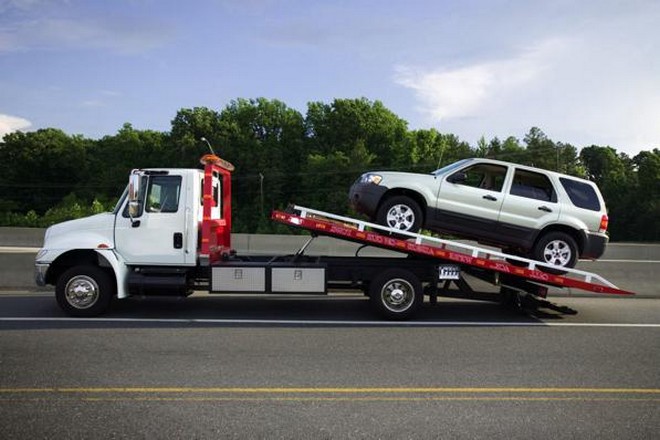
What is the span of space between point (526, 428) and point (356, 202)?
528 cm

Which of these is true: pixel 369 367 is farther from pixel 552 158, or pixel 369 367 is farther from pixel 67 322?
pixel 552 158

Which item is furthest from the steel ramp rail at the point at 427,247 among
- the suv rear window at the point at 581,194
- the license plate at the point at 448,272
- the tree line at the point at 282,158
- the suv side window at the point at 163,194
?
the tree line at the point at 282,158

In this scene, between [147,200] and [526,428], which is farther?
[147,200]

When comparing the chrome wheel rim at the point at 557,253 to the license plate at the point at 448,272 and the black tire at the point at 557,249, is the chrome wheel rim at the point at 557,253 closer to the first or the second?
the black tire at the point at 557,249

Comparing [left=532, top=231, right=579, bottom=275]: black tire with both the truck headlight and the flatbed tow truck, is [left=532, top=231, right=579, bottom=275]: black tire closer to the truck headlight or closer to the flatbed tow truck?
the flatbed tow truck

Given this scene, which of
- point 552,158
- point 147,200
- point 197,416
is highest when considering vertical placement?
point 552,158

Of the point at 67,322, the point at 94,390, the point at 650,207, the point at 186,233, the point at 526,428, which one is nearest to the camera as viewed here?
the point at 526,428

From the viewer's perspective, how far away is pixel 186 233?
906 cm

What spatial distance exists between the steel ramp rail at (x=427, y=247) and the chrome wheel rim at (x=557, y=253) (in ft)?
0.77

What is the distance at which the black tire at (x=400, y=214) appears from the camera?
9.07 metres

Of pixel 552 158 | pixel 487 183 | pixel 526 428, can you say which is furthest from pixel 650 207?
pixel 526 428

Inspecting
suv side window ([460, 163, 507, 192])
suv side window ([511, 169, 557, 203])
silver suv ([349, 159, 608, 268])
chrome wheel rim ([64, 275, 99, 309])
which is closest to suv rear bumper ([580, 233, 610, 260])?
silver suv ([349, 159, 608, 268])

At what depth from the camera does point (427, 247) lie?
8.91m

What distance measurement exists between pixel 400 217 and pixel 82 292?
5160 mm
